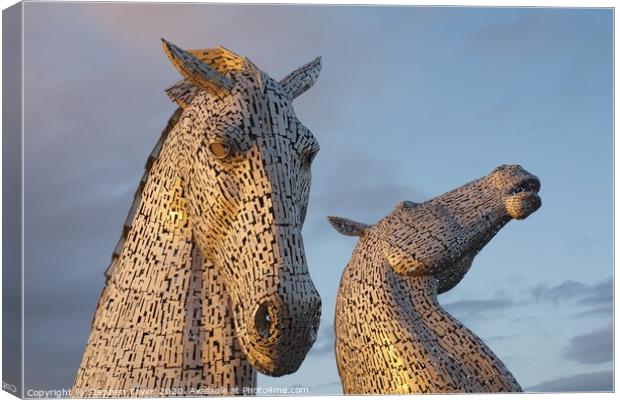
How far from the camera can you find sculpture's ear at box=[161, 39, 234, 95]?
11.3 feet

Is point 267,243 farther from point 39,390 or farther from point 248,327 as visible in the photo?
point 39,390

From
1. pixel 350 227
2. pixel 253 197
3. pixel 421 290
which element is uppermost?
pixel 350 227

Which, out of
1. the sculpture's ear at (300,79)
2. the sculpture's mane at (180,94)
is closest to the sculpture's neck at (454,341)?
the sculpture's ear at (300,79)

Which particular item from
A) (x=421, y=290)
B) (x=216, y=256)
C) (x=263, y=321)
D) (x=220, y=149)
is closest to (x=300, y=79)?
(x=220, y=149)

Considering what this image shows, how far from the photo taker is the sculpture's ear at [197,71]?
345 centimetres

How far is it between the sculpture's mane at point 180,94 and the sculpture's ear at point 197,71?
0.52ft

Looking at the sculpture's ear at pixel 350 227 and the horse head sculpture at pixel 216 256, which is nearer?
the horse head sculpture at pixel 216 256

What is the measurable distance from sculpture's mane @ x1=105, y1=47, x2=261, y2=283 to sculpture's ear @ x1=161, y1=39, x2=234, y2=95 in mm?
158

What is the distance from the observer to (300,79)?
12.7 feet

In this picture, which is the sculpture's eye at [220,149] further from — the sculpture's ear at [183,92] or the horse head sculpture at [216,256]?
the sculpture's ear at [183,92]

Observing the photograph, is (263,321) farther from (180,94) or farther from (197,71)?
(180,94)

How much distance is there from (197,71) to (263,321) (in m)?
0.92

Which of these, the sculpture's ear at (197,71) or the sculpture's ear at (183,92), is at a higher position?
the sculpture's ear at (183,92)

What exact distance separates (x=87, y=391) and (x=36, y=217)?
68.5 inches
